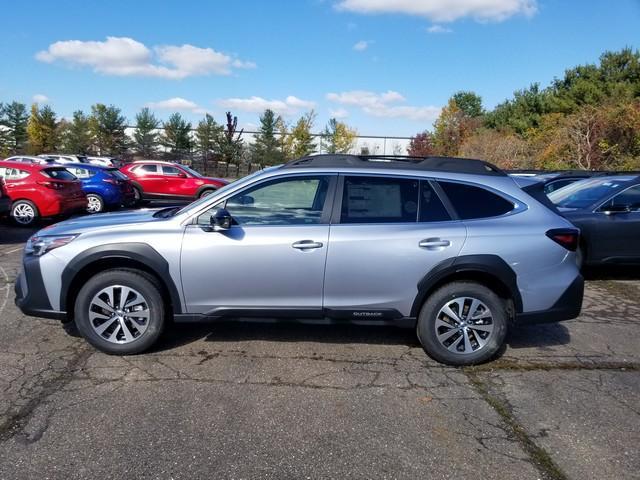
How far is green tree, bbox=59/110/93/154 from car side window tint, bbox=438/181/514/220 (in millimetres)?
50177

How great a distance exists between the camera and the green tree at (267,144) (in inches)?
1843

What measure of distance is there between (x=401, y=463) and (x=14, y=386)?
9.21 feet

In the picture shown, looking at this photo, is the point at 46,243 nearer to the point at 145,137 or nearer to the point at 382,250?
the point at 382,250

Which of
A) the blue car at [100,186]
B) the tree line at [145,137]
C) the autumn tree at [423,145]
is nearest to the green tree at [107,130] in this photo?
the tree line at [145,137]

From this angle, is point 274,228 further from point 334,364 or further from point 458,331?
point 458,331

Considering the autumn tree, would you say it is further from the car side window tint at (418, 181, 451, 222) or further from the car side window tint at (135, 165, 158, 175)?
the car side window tint at (418, 181, 451, 222)

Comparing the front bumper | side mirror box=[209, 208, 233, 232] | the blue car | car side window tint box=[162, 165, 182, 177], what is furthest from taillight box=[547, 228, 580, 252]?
car side window tint box=[162, 165, 182, 177]

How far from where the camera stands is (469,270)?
412 cm

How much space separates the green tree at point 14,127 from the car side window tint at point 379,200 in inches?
2129

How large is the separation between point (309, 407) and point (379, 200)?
5.92 ft

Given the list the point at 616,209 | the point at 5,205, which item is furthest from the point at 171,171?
the point at 616,209

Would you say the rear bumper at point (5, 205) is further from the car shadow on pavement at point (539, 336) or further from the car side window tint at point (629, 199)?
the car side window tint at point (629, 199)

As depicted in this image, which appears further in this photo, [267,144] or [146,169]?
[267,144]

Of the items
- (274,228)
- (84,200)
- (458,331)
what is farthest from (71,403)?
(84,200)
